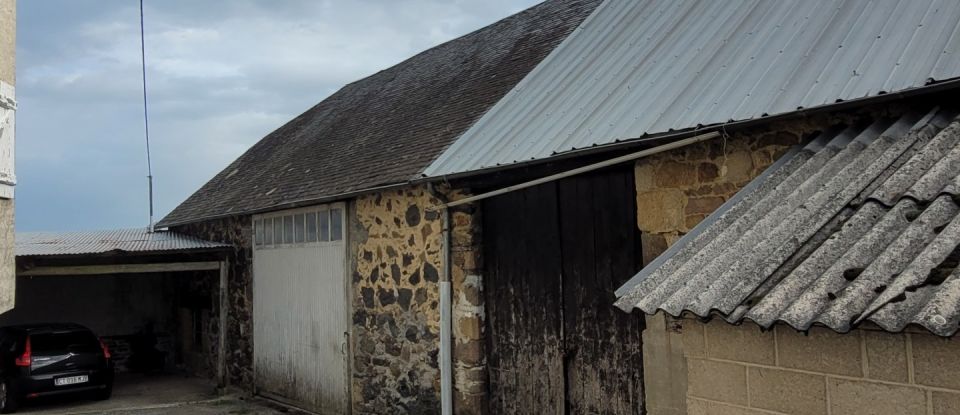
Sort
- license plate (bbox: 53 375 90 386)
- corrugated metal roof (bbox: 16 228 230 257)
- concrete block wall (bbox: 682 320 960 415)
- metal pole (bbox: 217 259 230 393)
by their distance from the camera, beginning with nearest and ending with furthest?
concrete block wall (bbox: 682 320 960 415), license plate (bbox: 53 375 90 386), corrugated metal roof (bbox: 16 228 230 257), metal pole (bbox: 217 259 230 393)

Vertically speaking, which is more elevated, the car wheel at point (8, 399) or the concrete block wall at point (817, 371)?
the concrete block wall at point (817, 371)

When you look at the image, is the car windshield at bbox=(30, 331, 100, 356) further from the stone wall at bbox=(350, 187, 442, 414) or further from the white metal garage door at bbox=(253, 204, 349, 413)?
the stone wall at bbox=(350, 187, 442, 414)

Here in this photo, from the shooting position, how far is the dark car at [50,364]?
37.0ft

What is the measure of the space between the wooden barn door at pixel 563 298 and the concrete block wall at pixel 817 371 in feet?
7.93

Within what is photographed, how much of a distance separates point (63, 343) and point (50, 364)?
0.42 metres

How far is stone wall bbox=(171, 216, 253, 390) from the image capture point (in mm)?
12242

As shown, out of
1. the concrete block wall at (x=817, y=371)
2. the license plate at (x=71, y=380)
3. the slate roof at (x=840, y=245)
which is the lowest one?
the license plate at (x=71, y=380)

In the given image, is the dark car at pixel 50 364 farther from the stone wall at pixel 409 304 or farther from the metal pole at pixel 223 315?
the stone wall at pixel 409 304

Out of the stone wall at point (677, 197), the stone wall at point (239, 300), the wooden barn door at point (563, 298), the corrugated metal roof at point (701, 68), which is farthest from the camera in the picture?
the stone wall at point (239, 300)

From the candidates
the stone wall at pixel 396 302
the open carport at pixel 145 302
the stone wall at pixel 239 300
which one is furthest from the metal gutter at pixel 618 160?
the open carport at pixel 145 302

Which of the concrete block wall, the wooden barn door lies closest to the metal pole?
the wooden barn door

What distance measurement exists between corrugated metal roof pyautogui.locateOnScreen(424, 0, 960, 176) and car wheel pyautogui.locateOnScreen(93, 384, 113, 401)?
7754 millimetres

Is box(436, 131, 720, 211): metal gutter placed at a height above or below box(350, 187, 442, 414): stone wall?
above

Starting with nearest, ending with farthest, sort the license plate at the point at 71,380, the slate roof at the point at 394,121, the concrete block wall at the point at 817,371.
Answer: the concrete block wall at the point at 817,371, the slate roof at the point at 394,121, the license plate at the point at 71,380
